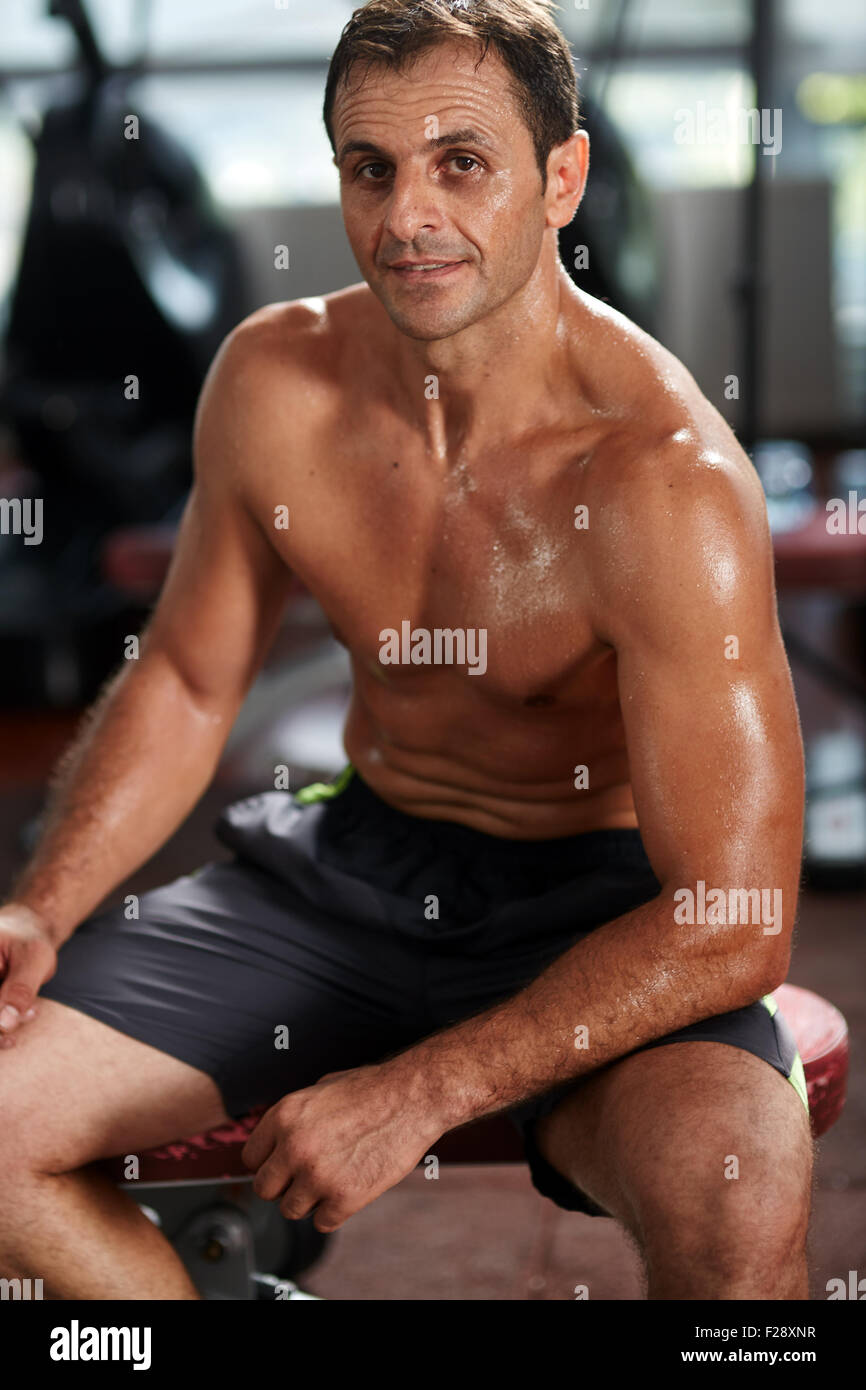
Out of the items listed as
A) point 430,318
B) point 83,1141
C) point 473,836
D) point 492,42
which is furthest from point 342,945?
point 492,42

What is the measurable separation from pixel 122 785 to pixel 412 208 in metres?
0.58

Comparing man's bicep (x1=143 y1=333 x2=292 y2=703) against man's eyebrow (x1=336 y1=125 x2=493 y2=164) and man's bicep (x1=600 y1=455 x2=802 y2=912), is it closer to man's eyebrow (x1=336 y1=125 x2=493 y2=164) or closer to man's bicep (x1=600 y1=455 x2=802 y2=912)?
man's eyebrow (x1=336 y1=125 x2=493 y2=164)

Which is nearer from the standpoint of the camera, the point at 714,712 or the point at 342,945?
the point at 714,712

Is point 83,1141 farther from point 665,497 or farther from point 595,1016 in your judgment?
point 665,497

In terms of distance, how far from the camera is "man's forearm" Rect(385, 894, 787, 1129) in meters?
1.08

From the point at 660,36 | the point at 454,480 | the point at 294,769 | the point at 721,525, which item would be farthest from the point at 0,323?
the point at 721,525

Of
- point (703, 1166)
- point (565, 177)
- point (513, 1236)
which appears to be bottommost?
point (513, 1236)

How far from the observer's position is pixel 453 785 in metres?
1.38

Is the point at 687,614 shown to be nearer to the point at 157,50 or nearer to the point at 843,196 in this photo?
the point at 843,196

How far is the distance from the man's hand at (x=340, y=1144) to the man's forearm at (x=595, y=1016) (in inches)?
0.8

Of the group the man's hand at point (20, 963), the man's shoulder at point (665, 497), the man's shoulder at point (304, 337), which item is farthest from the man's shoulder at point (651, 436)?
the man's hand at point (20, 963)
